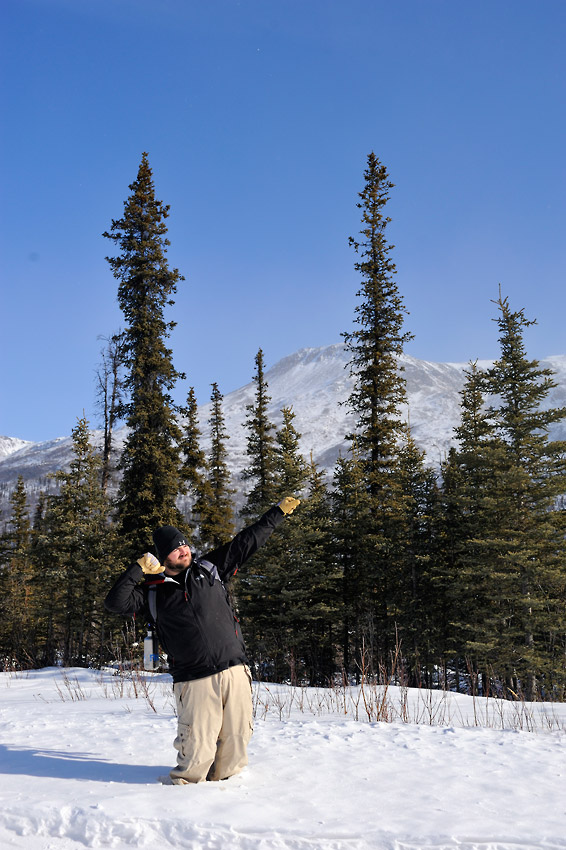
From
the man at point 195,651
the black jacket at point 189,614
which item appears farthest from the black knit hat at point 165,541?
the black jacket at point 189,614

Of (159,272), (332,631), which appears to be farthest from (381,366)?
(332,631)

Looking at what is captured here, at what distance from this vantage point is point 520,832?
364 cm

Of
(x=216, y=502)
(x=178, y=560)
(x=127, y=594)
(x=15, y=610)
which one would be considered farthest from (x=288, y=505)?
(x=15, y=610)

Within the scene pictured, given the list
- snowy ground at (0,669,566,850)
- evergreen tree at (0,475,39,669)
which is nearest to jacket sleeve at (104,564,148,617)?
snowy ground at (0,669,566,850)

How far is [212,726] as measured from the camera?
450cm

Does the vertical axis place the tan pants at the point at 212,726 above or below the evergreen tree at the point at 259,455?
below

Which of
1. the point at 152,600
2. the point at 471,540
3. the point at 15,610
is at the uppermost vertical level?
the point at 471,540

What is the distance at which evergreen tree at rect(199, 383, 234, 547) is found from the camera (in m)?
36.0

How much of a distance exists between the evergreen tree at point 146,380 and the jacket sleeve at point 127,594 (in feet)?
56.4

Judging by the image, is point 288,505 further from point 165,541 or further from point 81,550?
point 81,550

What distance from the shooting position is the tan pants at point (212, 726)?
4.43 meters

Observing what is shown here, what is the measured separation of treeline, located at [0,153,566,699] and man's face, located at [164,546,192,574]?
16614 mm

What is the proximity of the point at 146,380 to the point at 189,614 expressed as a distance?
743 inches

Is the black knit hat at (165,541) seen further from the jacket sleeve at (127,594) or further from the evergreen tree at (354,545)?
the evergreen tree at (354,545)
